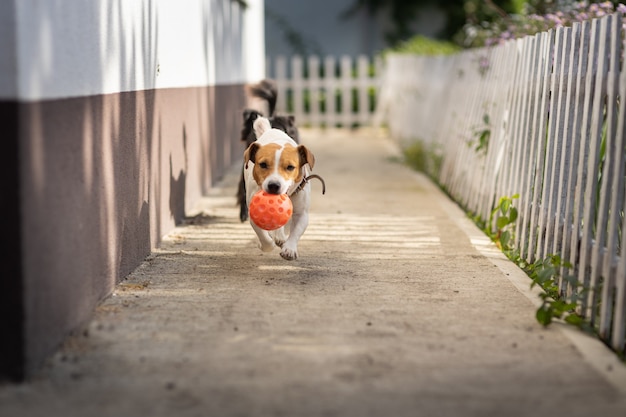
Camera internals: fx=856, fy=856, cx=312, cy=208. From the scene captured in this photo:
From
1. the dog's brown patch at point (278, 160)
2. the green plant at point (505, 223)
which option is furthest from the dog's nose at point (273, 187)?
the green plant at point (505, 223)

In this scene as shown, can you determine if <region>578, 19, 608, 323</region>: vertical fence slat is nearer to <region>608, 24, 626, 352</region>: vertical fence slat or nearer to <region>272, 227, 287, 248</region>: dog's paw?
<region>608, 24, 626, 352</region>: vertical fence slat

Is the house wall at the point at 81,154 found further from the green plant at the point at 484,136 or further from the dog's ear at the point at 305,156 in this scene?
the green plant at the point at 484,136

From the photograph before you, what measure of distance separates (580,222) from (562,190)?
0.42 metres

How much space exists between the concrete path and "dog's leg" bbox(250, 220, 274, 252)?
10 centimetres

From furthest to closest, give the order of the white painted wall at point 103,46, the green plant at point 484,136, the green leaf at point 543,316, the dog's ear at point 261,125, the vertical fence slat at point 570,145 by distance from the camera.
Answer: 1. the green plant at point 484,136
2. the dog's ear at point 261,125
3. the vertical fence slat at point 570,145
4. the green leaf at point 543,316
5. the white painted wall at point 103,46

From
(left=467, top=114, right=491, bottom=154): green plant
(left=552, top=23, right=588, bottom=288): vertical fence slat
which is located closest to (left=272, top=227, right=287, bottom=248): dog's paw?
(left=552, top=23, right=588, bottom=288): vertical fence slat

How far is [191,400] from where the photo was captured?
3.59m

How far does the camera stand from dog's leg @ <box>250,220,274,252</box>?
6.18 meters

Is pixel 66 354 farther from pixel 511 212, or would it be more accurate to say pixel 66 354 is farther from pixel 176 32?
pixel 176 32

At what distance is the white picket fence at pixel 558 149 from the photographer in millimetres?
4664

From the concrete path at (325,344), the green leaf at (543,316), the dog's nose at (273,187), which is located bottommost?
the concrete path at (325,344)

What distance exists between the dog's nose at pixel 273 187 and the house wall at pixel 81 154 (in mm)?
956

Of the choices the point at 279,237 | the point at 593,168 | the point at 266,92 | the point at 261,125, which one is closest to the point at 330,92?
the point at 266,92

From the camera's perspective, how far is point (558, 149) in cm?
577
